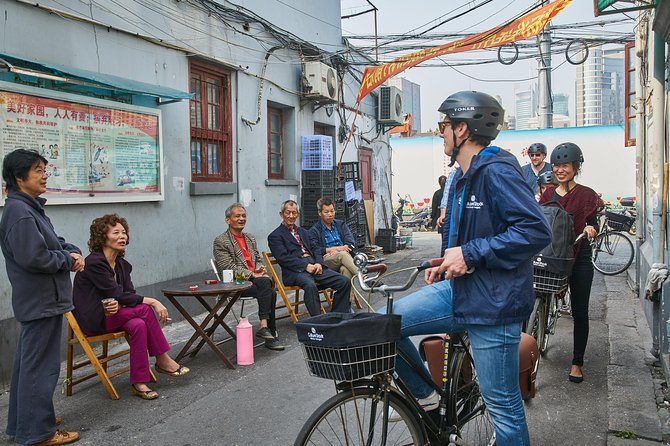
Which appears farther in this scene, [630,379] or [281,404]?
[630,379]

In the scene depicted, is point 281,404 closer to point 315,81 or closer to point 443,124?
point 443,124

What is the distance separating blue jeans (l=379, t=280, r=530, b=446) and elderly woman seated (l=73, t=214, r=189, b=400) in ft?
8.71

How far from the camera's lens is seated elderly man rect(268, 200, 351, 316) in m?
6.88

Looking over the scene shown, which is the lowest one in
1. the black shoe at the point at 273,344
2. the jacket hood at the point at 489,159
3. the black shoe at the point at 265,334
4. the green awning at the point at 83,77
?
the black shoe at the point at 273,344

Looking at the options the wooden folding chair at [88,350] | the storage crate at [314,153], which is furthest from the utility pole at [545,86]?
the wooden folding chair at [88,350]

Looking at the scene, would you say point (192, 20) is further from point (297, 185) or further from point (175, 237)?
point (297, 185)

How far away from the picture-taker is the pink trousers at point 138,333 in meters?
4.87

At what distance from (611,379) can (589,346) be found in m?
1.09

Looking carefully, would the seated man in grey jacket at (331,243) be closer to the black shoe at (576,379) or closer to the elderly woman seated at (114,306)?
the elderly woman seated at (114,306)

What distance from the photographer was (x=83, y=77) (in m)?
5.89

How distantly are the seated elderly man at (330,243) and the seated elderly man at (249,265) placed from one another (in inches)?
38.7

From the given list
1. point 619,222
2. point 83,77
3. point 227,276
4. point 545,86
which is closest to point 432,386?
point 227,276

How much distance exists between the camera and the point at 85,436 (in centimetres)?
417

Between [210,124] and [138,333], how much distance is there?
4.43 metres
